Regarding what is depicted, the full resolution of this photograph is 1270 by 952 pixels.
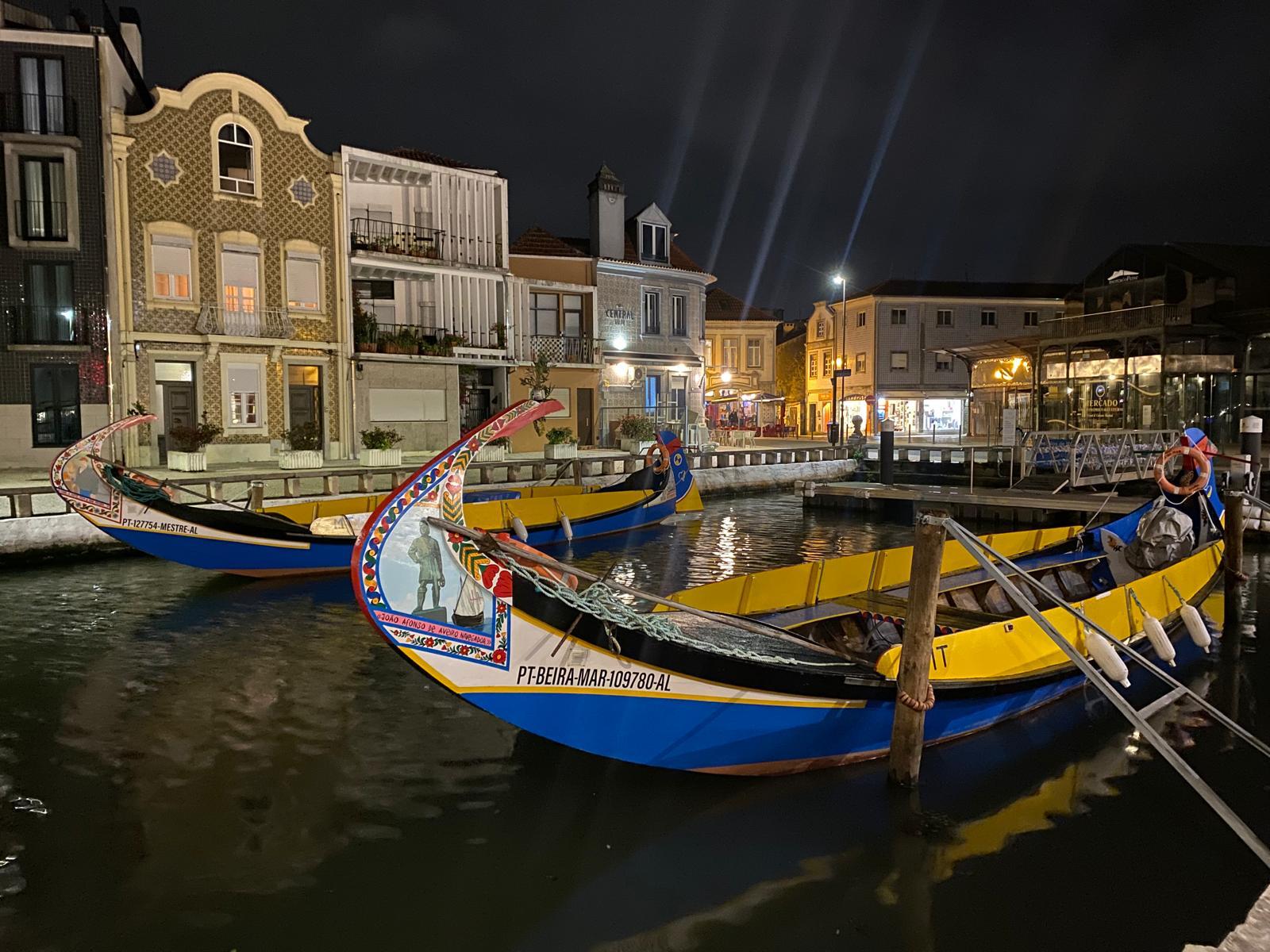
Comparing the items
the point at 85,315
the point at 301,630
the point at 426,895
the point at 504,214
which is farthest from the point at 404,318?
the point at 426,895

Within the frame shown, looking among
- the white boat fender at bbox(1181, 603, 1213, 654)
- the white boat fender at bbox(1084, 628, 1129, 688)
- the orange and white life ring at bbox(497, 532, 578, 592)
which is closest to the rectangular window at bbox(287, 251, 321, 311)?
the orange and white life ring at bbox(497, 532, 578, 592)

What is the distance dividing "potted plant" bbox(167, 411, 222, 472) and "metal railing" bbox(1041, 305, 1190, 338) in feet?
103

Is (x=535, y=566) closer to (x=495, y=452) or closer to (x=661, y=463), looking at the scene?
(x=661, y=463)

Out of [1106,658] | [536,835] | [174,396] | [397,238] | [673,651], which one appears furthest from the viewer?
[397,238]

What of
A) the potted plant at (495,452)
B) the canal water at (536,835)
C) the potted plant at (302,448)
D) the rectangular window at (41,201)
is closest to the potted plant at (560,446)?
the potted plant at (495,452)

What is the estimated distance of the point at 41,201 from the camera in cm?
2434

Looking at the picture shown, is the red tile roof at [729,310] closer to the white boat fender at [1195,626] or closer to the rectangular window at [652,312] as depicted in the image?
the rectangular window at [652,312]

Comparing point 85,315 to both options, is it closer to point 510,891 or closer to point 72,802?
point 72,802

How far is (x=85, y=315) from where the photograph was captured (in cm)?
2438

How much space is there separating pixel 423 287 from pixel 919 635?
26.4 metres

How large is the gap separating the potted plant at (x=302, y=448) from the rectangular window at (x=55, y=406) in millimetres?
5468

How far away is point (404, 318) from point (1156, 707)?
26.0 meters

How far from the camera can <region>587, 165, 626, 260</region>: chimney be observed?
3509 cm

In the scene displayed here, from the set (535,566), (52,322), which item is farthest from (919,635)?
(52,322)
